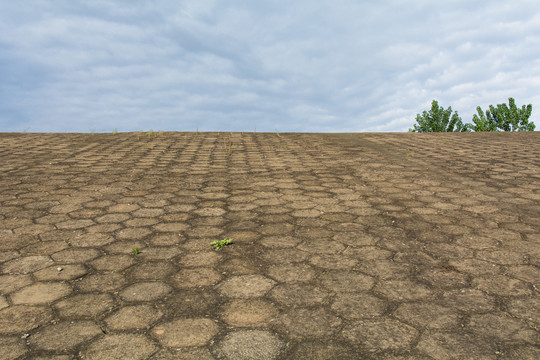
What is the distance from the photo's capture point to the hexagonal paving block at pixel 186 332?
1455 mm

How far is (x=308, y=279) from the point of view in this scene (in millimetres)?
1926

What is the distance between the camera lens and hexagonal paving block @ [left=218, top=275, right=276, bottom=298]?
1792 mm

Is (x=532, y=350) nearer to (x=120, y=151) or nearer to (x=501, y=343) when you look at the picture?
(x=501, y=343)

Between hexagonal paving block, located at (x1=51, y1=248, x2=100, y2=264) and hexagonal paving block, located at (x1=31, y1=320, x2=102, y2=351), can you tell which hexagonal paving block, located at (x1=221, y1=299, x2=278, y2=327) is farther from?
hexagonal paving block, located at (x1=51, y1=248, x2=100, y2=264)

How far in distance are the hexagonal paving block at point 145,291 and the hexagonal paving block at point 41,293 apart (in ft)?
0.92

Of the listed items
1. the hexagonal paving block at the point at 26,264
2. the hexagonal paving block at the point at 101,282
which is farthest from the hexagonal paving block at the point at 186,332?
the hexagonal paving block at the point at 26,264

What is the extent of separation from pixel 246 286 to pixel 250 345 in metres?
0.45

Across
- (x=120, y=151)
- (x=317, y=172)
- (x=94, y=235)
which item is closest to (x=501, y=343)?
(x=94, y=235)

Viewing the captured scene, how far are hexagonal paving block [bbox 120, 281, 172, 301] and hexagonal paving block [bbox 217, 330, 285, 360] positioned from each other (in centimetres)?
48

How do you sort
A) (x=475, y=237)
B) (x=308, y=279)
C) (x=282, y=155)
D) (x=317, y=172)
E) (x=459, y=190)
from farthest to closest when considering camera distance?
(x=282, y=155) < (x=317, y=172) < (x=459, y=190) < (x=475, y=237) < (x=308, y=279)

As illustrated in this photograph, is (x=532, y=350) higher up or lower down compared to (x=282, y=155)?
lower down

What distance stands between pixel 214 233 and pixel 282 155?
3566mm

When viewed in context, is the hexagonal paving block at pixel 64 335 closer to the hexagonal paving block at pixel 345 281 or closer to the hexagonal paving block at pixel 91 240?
the hexagonal paving block at pixel 91 240

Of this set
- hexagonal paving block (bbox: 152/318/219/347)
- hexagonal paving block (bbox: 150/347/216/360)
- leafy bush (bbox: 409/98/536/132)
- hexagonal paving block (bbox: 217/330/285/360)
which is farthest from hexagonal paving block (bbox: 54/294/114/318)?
leafy bush (bbox: 409/98/536/132)
